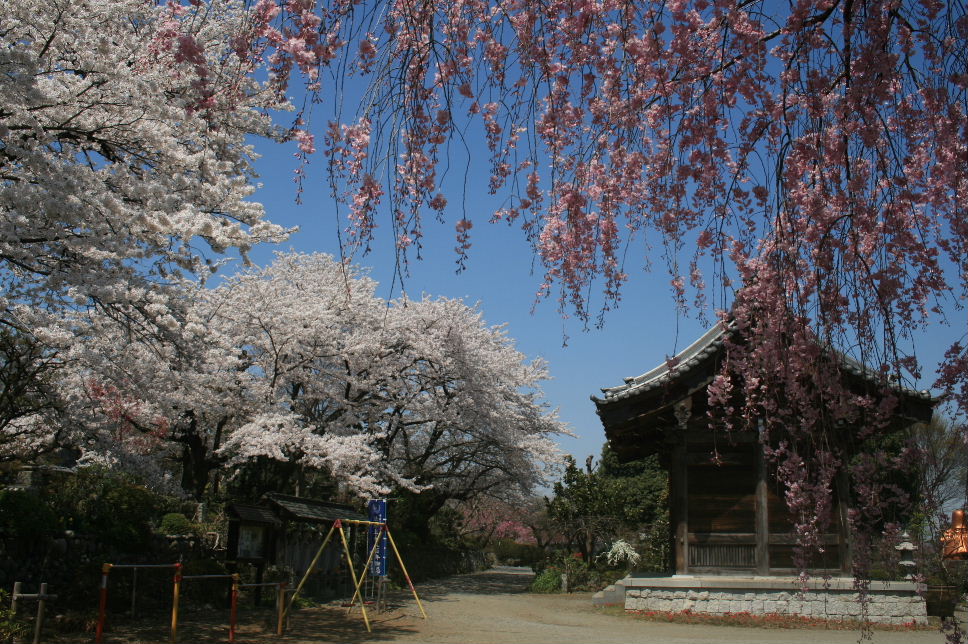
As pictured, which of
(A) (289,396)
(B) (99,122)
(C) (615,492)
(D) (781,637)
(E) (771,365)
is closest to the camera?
(E) (771,365)

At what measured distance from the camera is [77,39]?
8.58 meters

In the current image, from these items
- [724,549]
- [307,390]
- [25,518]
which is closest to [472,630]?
[724,549]

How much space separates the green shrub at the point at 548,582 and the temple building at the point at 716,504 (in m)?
7.63

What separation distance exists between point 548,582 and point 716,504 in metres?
9.13

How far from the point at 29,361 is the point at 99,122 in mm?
3299

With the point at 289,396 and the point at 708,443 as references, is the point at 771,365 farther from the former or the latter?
the point at 289,396

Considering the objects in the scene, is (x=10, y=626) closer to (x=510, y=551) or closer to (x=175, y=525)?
(x=175, y=525)

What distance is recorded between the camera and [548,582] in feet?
65.2

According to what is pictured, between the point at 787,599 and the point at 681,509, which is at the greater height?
the point at 681,509

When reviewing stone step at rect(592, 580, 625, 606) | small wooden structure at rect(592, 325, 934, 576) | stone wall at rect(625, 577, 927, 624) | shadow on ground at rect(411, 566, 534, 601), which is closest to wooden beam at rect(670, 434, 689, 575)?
small wooden structure at rect(592, 325, 934, 576)

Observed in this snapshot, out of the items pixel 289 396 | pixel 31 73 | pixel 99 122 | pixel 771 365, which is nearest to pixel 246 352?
pixel 289 396

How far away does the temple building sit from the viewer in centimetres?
1157

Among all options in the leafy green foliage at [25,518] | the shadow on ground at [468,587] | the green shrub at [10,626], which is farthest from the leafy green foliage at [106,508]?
the shadow on ground at [468,587]

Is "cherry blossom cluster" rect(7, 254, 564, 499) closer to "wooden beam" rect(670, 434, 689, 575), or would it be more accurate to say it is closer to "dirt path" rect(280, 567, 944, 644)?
"dirt path" rect(280, 567, 944, 644)
